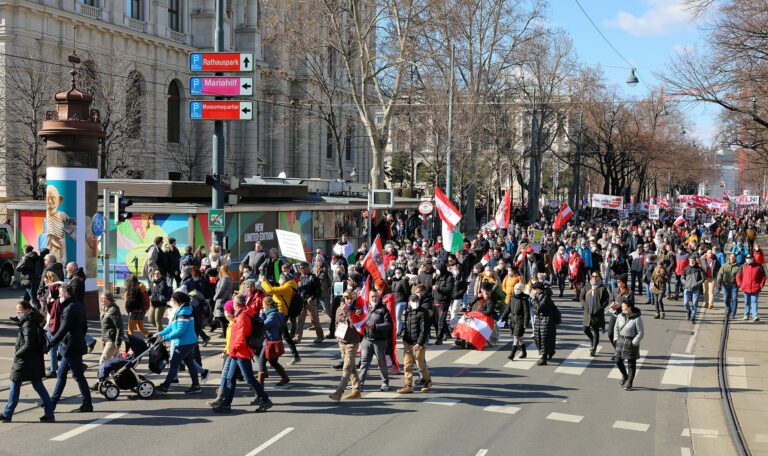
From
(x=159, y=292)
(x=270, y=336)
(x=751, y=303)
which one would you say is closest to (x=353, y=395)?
(x=270, y=336)

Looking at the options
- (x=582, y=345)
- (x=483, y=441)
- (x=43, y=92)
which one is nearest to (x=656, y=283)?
(x=582, y=345)

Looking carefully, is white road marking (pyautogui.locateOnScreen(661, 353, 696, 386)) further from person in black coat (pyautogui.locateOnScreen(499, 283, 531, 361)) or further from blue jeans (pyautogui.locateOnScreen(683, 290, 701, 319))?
blue jeans (pyautogui.locateOnScreen(683, 290, 701, 319))

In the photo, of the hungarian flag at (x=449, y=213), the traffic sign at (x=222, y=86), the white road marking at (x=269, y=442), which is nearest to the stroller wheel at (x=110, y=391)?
the white road marking at (x=269, y=442)

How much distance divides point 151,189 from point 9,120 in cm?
1397

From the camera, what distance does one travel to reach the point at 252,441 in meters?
10.0

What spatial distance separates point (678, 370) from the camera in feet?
51.1

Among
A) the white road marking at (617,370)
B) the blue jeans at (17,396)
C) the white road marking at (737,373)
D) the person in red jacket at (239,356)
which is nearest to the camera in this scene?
the blue jeans at (17,396)

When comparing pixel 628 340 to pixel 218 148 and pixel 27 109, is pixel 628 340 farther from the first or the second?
pixel 27 109

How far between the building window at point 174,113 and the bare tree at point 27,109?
14.3 meters

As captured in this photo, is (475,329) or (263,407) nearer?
(263,407)

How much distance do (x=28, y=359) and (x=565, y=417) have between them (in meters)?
6.61

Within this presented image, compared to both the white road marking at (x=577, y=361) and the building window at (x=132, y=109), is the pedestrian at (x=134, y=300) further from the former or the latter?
the building window at (x=132, y=109)

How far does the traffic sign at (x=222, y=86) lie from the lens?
20.3 m

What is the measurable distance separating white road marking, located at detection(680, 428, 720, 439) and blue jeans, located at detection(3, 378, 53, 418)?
7.61m
